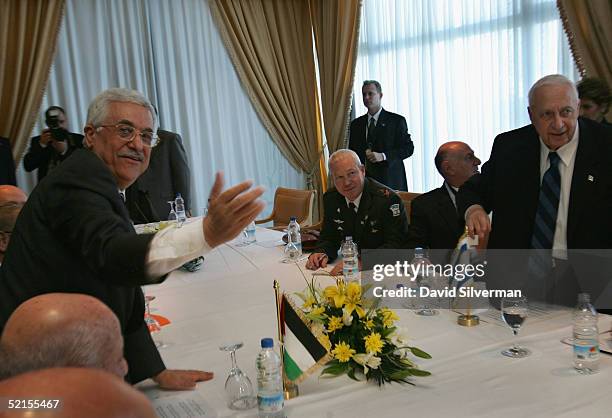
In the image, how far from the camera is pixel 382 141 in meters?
5.70

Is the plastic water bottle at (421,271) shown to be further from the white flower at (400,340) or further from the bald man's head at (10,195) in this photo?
the bald man's head at (10,195)

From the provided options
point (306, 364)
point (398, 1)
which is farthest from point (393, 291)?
point (398, 1)

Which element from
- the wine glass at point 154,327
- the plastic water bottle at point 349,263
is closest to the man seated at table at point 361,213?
the plastic water bottle at point 349,263

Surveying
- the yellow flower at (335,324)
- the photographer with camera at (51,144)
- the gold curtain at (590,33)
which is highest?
the gold curtain at (590,33)

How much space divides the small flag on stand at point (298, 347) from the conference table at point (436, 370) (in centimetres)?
7

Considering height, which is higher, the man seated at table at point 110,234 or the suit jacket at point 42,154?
the suit jacket at point 42,154

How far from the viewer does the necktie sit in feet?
6.81

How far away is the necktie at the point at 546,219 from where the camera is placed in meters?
2.07

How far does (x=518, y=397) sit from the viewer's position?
137 centimetres

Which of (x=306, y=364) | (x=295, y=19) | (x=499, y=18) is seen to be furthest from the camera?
(x=295, y=19)

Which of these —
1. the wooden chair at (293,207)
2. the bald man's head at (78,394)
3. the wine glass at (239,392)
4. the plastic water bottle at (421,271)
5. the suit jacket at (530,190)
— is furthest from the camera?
the wooden chair at (293,207)

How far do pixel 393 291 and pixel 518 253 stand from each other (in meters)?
0.52

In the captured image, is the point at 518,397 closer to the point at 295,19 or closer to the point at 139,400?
the point at 139,400

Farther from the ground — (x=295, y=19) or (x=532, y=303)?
(x=295, y=19)
